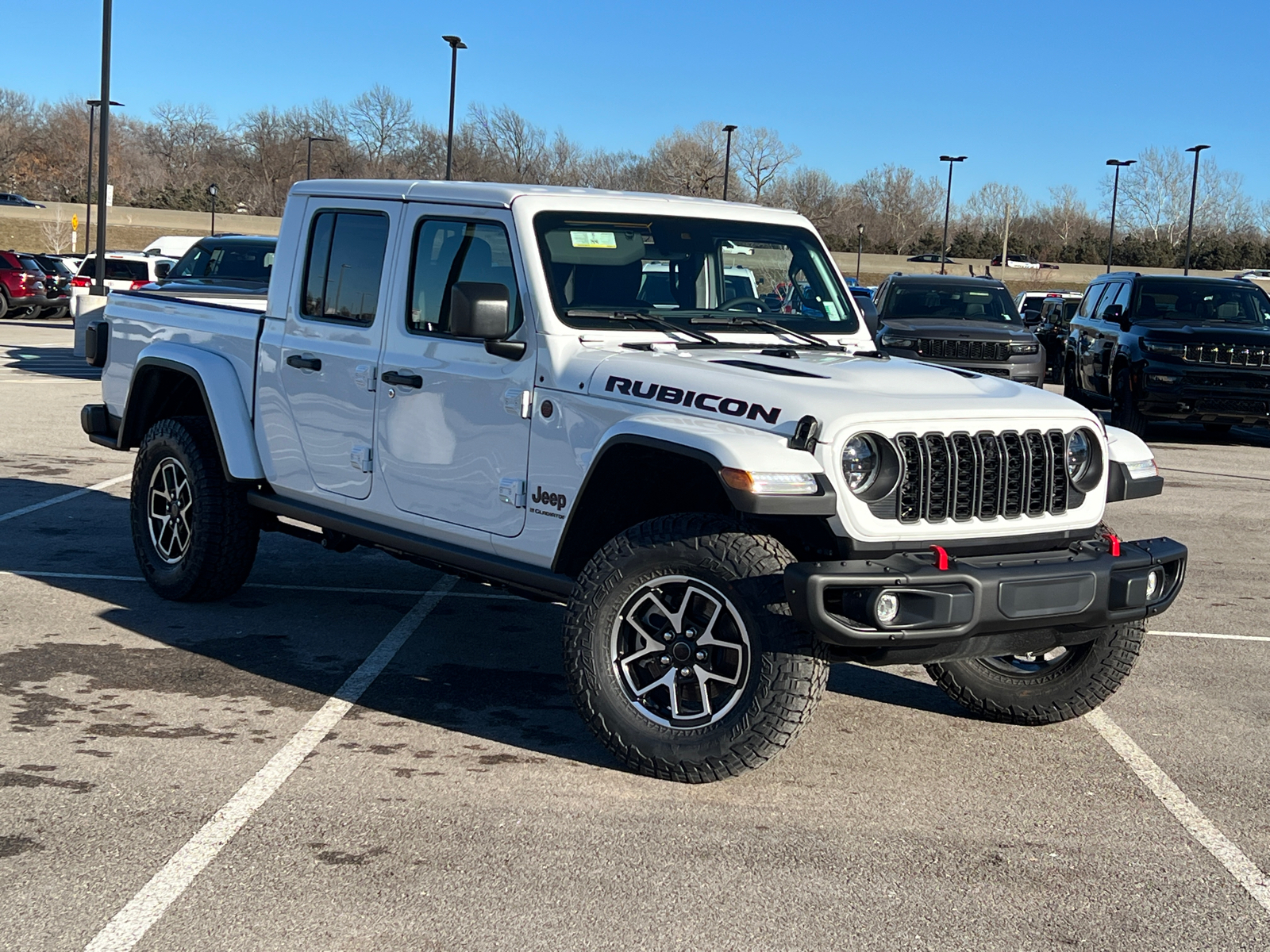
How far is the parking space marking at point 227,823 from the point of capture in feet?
11.8

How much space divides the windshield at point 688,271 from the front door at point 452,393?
0.20m

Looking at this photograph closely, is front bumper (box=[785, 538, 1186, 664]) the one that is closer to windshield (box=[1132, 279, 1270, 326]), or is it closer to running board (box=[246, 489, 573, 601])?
running board (box=[246, 489, 573, 601])

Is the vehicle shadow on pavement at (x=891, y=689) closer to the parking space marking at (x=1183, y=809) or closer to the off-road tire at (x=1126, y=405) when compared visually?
the parking space marking at (x=1183, y=809)

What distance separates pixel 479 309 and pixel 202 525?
7.94ft

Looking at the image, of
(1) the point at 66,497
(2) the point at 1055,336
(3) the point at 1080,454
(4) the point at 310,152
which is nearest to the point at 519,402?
(3) the point at 1080,454

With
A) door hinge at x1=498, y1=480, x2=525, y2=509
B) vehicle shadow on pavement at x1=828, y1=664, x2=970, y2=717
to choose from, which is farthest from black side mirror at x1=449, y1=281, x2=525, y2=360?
vehicle shadow on pavement at x1=828, y1=664, x2=970, y2=717

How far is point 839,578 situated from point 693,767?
2.89ft

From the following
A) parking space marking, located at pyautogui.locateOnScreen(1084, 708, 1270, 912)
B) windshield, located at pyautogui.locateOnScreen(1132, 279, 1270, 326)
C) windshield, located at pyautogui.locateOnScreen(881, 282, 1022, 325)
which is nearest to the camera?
parking space marking, located at pyautogui.locateOnScreen(1084, 708, 1270, 912)

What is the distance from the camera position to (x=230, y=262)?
15.9 metres

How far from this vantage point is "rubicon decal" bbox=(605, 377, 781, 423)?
4.60m

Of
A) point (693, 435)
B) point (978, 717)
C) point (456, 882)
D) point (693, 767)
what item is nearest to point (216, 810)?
point (456, 882)

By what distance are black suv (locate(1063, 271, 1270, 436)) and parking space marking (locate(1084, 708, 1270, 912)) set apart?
35.1 feet

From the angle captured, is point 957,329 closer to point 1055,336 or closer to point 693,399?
point 1055,336

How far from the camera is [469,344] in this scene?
5.51 m
